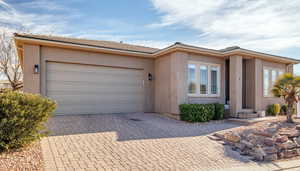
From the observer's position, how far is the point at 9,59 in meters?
20.8

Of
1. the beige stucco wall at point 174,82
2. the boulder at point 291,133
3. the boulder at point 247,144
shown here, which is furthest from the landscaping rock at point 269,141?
the beige stucco wall at point 174,82

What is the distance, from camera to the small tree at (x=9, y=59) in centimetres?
2011

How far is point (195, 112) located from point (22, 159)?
6951mm

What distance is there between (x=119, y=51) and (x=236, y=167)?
769 cm

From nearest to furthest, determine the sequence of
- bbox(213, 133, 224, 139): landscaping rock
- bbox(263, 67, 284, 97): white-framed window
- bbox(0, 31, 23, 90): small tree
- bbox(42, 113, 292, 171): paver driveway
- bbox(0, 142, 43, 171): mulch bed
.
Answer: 1. bbox(0, 142, 43, 171): mulch bed
2. bbox(42, 113, 292, 171): paver driveway
3. bbox(213, 133, 224, 139): landscaping rock
4. bbox(263, 67, 284, 97): white-framed window
5. bbox(0, 31, 23, 90): small tree

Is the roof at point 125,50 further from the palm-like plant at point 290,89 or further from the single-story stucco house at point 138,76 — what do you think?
the palm-like plant at point 290,89

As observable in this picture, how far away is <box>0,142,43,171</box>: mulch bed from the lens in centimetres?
349

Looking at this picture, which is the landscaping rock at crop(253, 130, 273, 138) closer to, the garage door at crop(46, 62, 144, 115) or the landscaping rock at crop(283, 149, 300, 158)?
the landscaping rock at crop(283, 149, 300, 158)

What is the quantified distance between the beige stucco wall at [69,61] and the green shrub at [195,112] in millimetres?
2732

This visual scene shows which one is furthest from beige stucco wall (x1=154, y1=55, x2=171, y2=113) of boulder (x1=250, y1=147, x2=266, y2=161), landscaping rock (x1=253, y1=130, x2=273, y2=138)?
boulder (x1=250, y1=147, x2=266, y2=161)

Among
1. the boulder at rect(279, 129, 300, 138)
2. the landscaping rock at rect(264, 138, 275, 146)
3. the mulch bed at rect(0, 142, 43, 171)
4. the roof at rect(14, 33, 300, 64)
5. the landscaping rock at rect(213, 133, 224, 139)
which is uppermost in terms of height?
the roof at rect(14, 33, 300, 64)

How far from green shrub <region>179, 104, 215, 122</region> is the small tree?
1949 cm

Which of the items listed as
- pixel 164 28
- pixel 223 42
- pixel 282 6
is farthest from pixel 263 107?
pixel 164 28

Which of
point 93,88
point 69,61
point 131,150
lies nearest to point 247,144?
point 131,150
